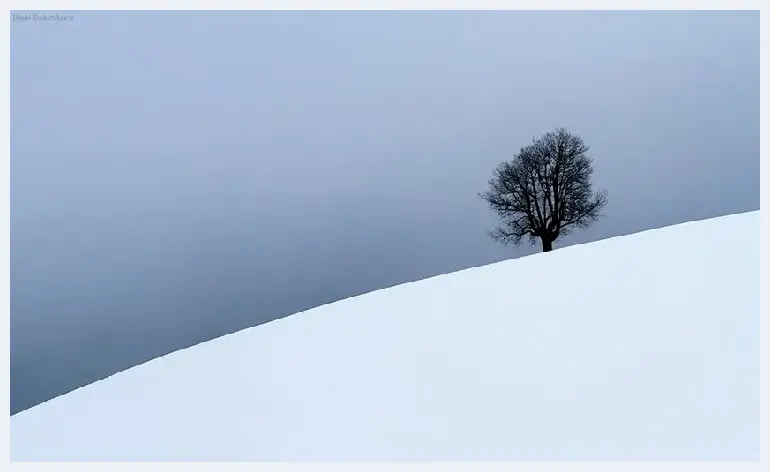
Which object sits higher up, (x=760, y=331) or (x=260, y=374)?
(x=760, y=331)

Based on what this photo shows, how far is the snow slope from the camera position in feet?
5.85

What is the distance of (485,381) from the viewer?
220cm

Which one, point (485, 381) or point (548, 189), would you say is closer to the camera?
point (485, 381)

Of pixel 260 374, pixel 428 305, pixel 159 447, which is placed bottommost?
pixel 159 447

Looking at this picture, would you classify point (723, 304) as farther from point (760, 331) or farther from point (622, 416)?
point (622, 416)

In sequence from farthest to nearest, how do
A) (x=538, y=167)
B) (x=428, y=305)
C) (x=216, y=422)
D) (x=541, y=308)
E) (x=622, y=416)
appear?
1. (x=538, y=167)
2. (x=428, y=305)
3. (x=541, y=308)
4. (x=216, y=422)
5. (x=622, y=416)

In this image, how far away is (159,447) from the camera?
6.87 feet

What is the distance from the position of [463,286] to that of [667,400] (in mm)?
1801

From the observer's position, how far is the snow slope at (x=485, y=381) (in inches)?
70.2

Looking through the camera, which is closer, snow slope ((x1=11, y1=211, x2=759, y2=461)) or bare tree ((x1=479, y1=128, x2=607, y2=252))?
snow slope ((x1=11, y1=211, x2=759, y2=461))

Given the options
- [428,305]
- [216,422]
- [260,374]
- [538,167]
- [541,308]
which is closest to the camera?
[216,422]

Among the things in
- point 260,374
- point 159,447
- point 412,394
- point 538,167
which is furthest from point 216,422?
point 538,167

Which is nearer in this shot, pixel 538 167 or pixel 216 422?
pixel 216 422

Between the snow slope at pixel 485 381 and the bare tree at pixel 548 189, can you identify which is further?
the bare tree at pixel 548 189
